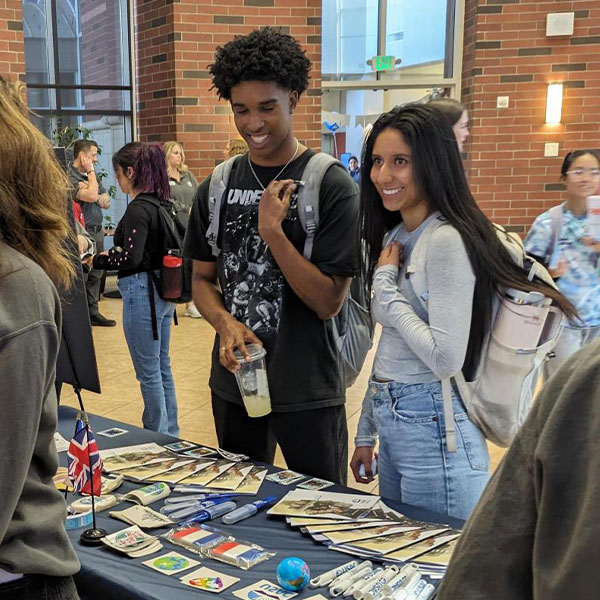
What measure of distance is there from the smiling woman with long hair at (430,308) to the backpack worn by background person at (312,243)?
0.26m

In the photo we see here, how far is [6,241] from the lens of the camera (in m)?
1.01

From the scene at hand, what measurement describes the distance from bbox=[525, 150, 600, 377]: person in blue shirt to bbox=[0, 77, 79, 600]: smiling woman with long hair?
2704mm

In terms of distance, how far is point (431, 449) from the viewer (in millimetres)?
1727

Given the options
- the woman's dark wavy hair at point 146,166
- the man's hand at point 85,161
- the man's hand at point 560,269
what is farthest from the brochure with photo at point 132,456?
the man's hand at point 85,161

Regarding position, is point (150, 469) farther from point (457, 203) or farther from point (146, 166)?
point (146, 166)

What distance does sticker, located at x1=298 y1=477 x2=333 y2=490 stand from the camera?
1.94 meters

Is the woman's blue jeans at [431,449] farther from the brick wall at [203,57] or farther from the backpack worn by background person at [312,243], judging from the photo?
the brick wall at [203,57]

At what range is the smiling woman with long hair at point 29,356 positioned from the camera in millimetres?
932

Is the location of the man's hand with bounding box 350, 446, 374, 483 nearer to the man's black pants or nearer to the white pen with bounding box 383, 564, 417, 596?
the man's black pants

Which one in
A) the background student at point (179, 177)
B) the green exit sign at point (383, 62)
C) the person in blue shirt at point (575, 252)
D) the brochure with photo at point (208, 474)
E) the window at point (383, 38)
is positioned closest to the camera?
the brochure with photo at point (208, 474)

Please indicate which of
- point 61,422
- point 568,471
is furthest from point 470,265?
point 61,422

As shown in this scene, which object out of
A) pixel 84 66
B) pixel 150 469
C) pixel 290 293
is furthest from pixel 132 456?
pixel 84 66

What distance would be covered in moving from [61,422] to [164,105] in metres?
5.31

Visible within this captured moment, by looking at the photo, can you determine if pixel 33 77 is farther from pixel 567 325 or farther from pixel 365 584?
pixel 365 584
